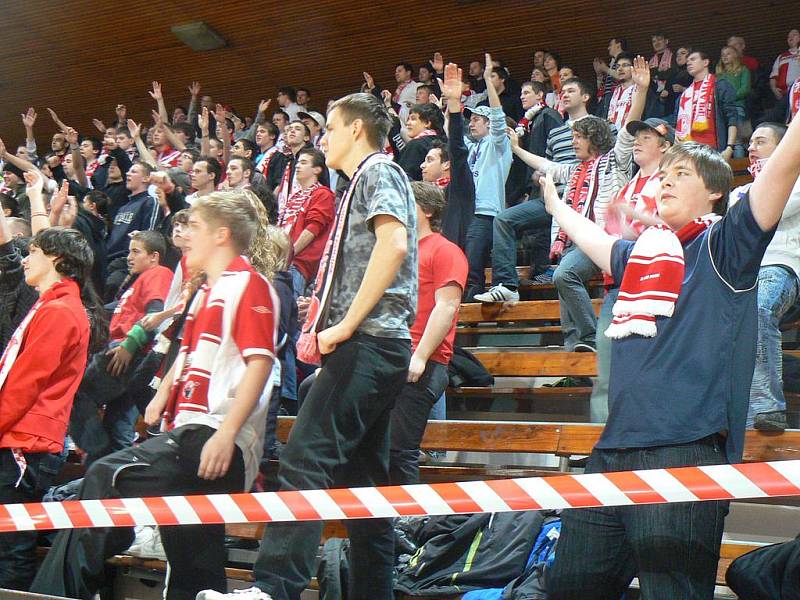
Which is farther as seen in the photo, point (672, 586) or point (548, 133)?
point (548, 133)

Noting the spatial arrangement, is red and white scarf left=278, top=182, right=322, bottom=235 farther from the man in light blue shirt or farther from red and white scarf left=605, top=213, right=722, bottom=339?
red and white scarf left=605, top=213, right=722, bottom=339

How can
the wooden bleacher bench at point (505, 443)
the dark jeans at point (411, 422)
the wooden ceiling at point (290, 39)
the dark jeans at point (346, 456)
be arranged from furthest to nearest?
the wooden ceiling at point (290, 39)
the dark jeans at point (411, 422)
the wooden bleacher bench at point (505, 443)
the dark jeans at point (346, 456)

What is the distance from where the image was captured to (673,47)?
9.76 m

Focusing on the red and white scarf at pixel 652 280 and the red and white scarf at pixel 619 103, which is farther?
the red and white scarf at pixel 619 103

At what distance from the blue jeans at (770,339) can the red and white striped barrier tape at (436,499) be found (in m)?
1.39

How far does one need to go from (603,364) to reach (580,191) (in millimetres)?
1624

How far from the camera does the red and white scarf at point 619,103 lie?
24.0 feet

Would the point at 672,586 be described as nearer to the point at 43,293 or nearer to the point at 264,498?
the point at 264,498

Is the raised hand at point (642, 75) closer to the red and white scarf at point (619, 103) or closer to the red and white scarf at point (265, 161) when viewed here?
the red and white scarf at point (619, 103)

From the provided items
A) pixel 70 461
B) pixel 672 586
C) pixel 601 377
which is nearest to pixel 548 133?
pixel 601 377

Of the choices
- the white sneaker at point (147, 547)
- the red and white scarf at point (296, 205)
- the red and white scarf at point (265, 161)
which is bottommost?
the white sneaker at point (147, 547)

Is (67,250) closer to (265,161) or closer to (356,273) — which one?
(356,273)

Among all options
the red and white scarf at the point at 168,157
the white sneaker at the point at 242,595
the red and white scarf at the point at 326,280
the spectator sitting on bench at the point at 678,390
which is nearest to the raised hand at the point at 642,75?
the red and white scarf at the point at 326,280

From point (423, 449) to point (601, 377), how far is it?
818 millimetres
